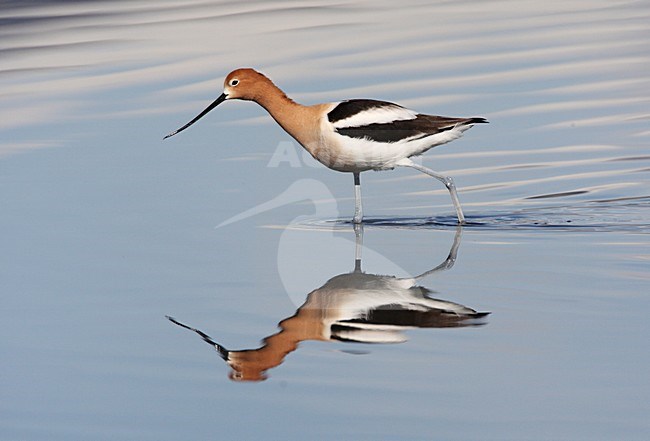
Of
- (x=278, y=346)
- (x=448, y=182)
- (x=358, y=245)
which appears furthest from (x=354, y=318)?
(x=448, y=182)

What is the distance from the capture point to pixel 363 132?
841cm

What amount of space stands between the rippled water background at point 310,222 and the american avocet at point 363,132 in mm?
277

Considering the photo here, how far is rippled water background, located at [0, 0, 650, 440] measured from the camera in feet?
15.7

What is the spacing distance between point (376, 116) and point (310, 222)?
0.89 metres

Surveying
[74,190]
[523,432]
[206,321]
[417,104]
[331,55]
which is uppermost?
[331,55]

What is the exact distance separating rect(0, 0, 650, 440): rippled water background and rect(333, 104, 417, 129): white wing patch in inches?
20.6

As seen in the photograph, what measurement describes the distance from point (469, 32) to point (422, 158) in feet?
13.2

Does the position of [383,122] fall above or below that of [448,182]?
above

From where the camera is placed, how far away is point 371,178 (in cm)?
942

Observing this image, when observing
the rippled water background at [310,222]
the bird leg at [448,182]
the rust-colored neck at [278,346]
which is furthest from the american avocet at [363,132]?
the rust-colored neck at [278,346]

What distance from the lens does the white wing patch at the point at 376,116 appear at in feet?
27.7

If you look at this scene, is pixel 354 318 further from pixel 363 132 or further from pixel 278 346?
pixel 363 132

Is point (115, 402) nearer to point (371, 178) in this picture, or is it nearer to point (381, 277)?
point (381, 277)

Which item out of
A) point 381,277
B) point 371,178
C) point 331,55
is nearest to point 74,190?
point 371,178
